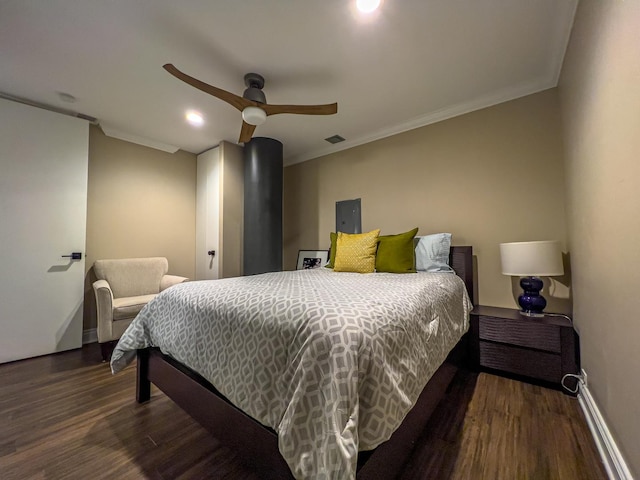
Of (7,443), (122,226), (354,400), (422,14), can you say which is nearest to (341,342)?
(354,400)

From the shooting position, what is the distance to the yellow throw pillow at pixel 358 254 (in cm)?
248

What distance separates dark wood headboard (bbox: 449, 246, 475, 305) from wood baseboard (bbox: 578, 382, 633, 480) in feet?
3.27

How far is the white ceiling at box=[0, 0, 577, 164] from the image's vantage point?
1.62 metres

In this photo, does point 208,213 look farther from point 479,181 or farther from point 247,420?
point 479,181

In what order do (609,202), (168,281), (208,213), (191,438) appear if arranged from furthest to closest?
(208,213), (168,281), (191,438), (609,202)

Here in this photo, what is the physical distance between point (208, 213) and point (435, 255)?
10.0ft

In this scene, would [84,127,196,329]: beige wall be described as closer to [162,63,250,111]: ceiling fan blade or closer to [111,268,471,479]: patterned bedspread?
[162,63,250,111]: ceiling fan blade

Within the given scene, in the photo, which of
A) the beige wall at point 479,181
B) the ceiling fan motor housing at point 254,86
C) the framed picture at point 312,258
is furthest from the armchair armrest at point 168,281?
the beige wall at point 479,181

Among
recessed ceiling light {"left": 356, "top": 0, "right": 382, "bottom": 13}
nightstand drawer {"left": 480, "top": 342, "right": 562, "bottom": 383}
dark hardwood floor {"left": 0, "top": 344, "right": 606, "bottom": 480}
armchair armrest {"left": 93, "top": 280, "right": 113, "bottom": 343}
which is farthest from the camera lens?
armchair armrest {"left": 93, "top": 280, "right": 113, "bottom": 343}

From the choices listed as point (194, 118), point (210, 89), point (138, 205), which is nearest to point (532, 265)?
point (210, 89)

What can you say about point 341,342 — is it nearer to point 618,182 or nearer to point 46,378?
point 618,182

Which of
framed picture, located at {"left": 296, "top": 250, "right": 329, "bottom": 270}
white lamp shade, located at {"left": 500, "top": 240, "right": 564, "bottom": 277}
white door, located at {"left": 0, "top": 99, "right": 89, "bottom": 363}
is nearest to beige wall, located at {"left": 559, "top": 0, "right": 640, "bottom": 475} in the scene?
white lamp shade, located at {"left": 500, "top": 240, "right": 564, "bottom": 277}

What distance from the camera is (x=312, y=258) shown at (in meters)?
3.78

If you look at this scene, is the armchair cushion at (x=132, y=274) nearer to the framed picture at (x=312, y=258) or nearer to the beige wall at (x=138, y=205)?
the beige wall at (x=138, y=205)
